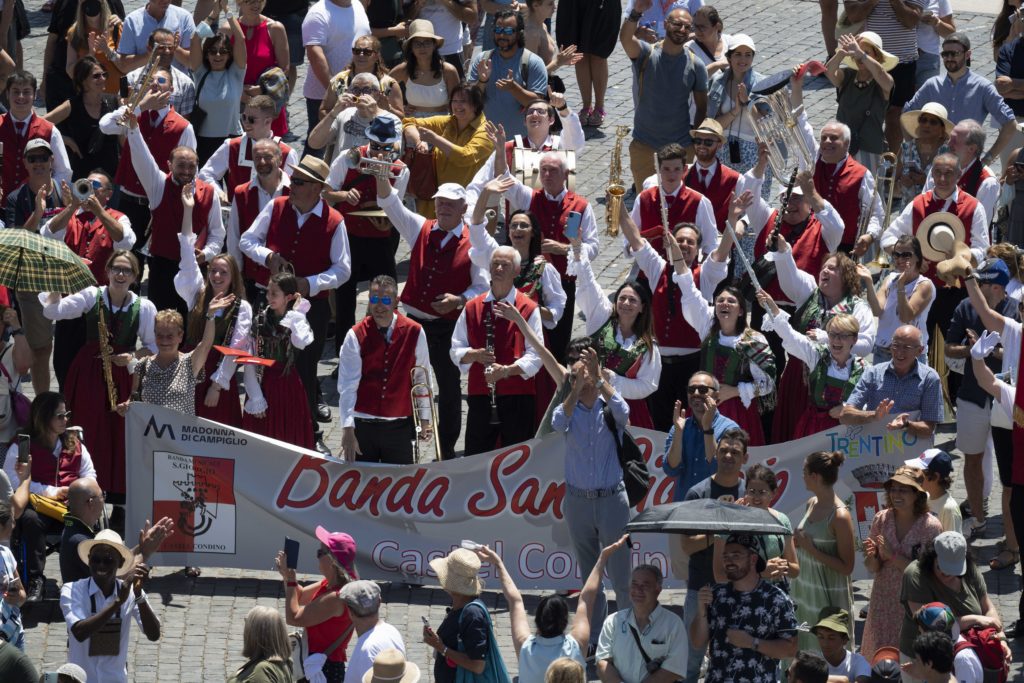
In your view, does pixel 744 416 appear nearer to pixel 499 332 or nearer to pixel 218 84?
pixel 499 332

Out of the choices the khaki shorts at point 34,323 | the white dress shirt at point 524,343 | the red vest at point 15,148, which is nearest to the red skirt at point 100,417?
the khaki shorts at point 34,323

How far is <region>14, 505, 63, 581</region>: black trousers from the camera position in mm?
14016

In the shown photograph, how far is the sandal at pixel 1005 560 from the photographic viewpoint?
14508 mm

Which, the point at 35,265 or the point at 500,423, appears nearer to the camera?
the point at 35,265

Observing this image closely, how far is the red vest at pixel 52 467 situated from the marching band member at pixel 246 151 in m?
3.29

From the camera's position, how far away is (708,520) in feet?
38.8

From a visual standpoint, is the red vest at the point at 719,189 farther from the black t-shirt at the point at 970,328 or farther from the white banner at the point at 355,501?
the white banner at the point at 355,501

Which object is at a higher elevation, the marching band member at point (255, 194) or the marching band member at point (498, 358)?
the marching band member at point (255, 194)

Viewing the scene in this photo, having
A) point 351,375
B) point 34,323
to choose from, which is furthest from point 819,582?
point 34,323

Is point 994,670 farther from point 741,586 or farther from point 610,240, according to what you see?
point 610,240

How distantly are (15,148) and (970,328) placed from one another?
7.74 metres

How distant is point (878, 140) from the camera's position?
1898cm

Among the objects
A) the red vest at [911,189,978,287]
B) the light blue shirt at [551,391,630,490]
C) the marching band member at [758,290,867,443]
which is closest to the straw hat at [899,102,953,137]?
the red vest at [911,189,978,287]

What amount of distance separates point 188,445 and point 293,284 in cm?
145
